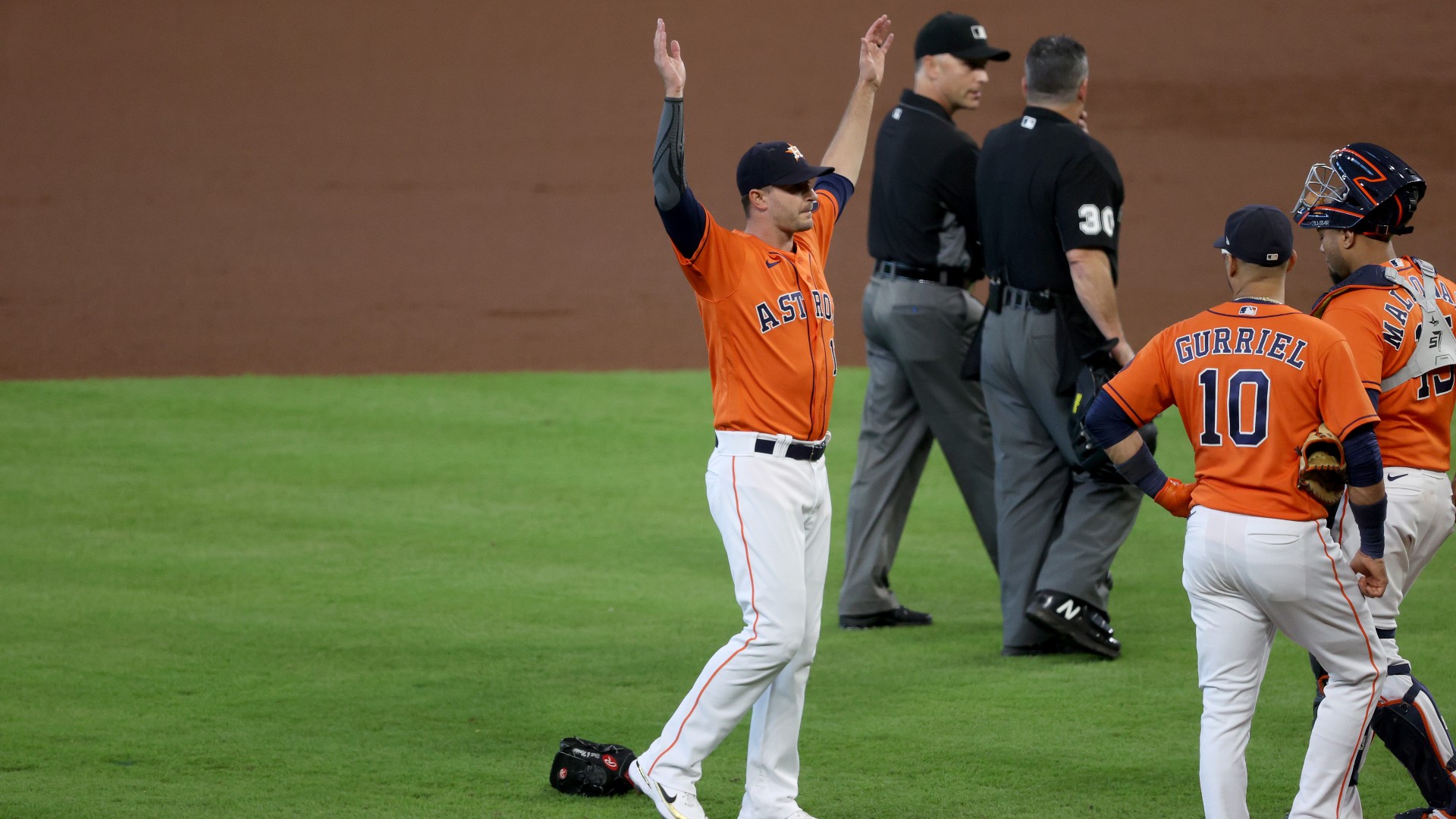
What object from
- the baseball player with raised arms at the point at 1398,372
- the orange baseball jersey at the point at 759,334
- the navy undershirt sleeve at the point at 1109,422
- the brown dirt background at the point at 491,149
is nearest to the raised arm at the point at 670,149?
the orange baseball jersey at the point at 759,334

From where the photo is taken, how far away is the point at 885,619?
5.39m

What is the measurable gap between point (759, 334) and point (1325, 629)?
4.48ft

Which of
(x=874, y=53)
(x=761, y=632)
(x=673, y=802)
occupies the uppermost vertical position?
(x=874, y=53)

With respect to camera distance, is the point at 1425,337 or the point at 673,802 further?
the point at 673,802

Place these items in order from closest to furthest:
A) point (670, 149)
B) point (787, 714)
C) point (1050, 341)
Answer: point (670, 149)
point (787, 714)
point (1050, 341)

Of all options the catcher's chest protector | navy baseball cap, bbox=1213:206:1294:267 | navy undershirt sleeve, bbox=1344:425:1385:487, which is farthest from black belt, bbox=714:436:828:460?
the catcher's chest protector

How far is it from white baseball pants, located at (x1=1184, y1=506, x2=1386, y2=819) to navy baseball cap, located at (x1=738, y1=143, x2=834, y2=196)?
3.84 ft

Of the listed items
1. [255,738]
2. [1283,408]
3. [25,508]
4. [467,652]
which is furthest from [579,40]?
[1283,408]

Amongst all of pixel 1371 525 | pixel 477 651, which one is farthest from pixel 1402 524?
pixel 477 651

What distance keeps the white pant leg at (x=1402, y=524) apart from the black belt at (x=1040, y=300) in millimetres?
1663

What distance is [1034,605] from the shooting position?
4.80 meters

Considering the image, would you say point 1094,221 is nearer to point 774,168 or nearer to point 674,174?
point 774,168

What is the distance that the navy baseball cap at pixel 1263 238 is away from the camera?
3.12m

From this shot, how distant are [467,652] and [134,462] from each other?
3.84 metres
